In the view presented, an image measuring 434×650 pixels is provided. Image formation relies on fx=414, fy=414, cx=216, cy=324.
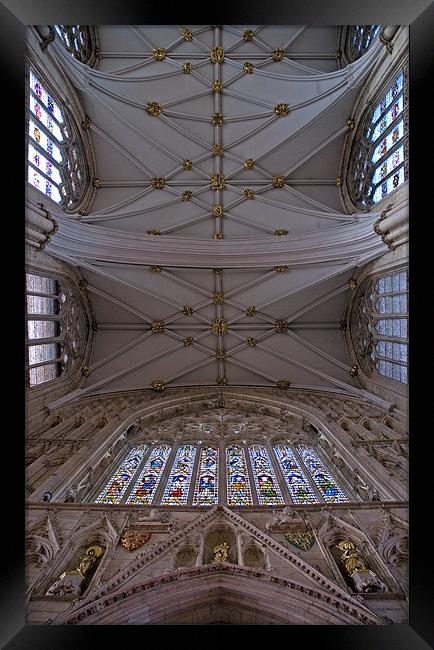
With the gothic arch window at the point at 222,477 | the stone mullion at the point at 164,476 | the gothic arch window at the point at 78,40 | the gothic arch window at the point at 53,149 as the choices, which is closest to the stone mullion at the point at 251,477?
the gothic arch window at the point at 222,477

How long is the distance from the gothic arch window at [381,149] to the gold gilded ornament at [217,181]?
457 centimetres

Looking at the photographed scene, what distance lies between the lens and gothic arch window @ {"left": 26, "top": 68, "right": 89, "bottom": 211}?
35.9 feet

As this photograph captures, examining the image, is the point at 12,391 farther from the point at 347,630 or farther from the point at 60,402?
the point at 60,402

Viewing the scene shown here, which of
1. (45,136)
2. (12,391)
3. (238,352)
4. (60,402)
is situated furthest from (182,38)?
(12,391)

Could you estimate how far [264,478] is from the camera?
9.70 meters

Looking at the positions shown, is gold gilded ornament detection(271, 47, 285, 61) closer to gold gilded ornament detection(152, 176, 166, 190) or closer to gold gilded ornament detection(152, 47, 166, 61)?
gold gilded ornament detection(152, 47, 166, 61)

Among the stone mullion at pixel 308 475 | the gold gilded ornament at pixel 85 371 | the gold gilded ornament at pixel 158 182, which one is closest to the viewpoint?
the stone mullion at pixel 308 475

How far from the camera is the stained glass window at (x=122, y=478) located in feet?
29.9

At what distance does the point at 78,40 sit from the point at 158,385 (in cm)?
1173

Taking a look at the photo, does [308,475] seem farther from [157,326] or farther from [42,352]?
[157,326]

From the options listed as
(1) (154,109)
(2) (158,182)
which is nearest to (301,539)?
(2) (158,182)

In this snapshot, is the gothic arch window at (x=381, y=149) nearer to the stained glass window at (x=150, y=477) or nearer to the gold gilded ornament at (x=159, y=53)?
the gold gilded ornament at (x=159, y=53)

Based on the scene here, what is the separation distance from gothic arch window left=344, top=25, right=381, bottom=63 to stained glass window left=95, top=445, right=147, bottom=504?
13434 mm

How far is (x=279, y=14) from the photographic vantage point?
9.46 ft
